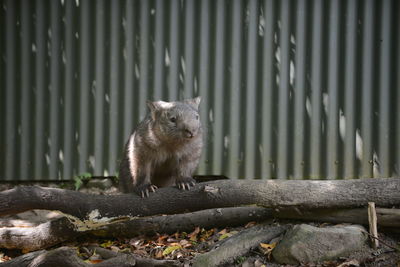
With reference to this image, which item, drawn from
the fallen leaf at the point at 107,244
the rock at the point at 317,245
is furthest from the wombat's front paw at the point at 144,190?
the rock at the point at 317,245

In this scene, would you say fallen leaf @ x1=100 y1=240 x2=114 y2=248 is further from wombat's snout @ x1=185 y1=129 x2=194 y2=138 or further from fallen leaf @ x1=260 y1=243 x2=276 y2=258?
fallen leaf @ x1=260 y1=243 x2=276 y2=258

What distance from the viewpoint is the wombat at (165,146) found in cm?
550

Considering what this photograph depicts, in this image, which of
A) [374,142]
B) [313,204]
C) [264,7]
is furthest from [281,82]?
[313,204]

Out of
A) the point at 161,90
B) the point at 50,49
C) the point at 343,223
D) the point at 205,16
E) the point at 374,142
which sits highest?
the point at 205,16

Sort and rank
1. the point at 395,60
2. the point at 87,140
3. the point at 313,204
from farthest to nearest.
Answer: the point at 87,140 < the point at 395,60 < the point at 313,204

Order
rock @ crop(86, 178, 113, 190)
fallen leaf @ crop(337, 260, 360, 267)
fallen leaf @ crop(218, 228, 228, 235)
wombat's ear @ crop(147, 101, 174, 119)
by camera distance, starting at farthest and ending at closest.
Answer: rock @ crop(86, 178, 113, 190)
wombat's ear @ crop(147, 101, 174, 119)
fallen leaf @ crop(218, 228, 228, 235)
fallen leaf @ crop(337, 260, 360, 267)

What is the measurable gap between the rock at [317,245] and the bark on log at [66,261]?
1065 millimetres

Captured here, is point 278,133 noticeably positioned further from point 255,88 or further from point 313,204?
point 313,204

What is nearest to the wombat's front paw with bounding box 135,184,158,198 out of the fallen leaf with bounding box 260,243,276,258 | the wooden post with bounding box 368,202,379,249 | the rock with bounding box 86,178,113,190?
the fallen leaf with bounding box 260,243,276,258

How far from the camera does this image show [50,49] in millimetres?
7660

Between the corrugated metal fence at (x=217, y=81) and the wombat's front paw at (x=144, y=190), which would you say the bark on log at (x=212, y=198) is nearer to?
the wombat's front paw at (x=144, y=190)

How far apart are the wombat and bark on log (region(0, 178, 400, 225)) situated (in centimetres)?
23

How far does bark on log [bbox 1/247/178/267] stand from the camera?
4.25m

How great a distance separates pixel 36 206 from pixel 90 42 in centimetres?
345
